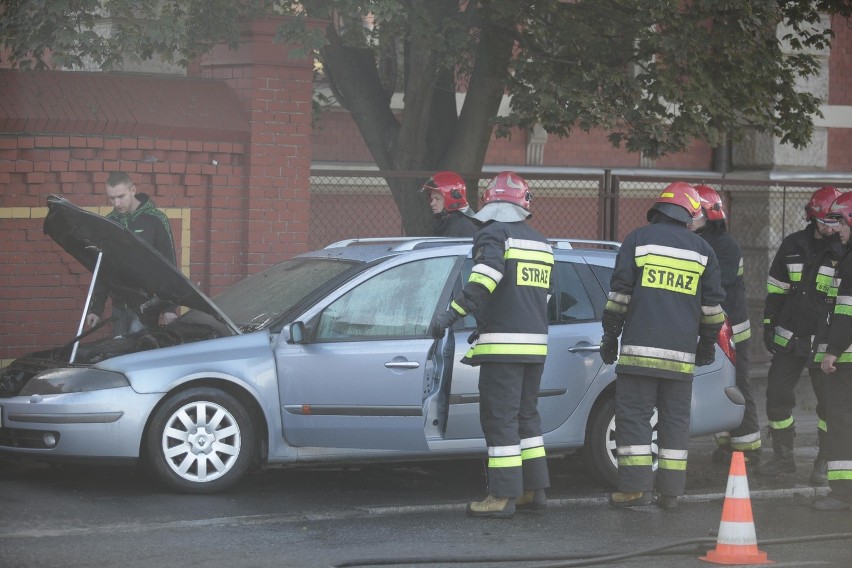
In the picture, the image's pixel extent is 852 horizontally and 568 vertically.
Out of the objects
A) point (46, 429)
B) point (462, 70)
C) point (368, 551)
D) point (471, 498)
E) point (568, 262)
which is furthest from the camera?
point (462, 70)

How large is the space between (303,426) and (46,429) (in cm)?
138

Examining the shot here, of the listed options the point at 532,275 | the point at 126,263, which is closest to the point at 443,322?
the point at 532,275

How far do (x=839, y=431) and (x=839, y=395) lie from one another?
24 centimetres

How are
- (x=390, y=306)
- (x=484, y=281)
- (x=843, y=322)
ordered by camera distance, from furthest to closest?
(x=843, y=322) < (x=390, y=306) < (x=484, y=281)

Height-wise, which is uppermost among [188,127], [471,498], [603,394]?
[188,127]

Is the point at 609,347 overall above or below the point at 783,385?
above

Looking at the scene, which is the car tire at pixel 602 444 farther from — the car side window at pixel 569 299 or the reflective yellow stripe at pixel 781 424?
the reflective yellow stripe at pixel 781 424

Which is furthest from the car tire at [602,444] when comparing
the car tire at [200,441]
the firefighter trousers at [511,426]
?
the car tire at [200,441]

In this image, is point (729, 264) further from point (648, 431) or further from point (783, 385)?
point (648, 431)

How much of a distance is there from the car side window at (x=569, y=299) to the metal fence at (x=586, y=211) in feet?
19.3

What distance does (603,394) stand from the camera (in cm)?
837

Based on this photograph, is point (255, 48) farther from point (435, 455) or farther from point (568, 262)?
point (435, 455)

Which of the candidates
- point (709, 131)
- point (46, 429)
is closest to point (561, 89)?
point (709, 131)

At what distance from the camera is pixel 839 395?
26.7 feet
